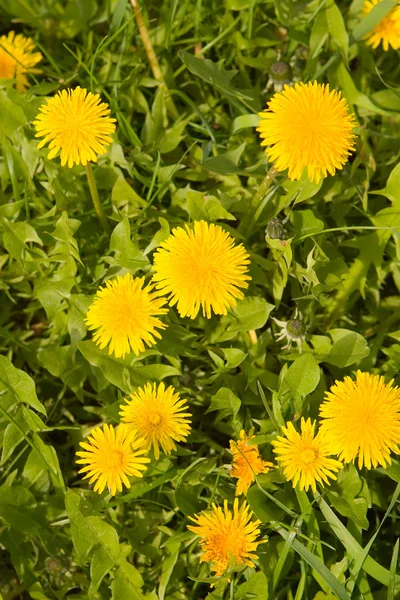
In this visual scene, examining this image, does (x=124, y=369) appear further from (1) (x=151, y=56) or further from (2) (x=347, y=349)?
(1) (x=151, y=56)

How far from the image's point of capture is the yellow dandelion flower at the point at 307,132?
141cm

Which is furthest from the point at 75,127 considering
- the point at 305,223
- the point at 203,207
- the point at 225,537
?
the point at 225,537

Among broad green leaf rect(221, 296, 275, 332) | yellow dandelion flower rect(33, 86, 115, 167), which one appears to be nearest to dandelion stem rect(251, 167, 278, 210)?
broad green leaf rect(221, 296, 275, 332)

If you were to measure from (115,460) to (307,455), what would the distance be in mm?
410

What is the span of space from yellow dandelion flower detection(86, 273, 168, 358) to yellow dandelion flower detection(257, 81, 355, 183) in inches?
16.2

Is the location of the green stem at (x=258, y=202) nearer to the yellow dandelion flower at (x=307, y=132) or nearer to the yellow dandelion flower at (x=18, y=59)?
the yellow dandelion flower at (x=307, y=132)

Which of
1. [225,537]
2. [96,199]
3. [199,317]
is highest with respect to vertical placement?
[96,199]

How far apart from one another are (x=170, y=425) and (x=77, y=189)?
0.75 meters

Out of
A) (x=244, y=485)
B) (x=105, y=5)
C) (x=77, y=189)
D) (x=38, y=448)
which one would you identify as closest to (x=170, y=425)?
(x=244, y=485)

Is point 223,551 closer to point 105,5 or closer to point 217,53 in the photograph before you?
point 217,53

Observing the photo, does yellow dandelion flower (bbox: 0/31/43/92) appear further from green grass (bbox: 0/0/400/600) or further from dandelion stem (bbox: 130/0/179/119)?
dandelion stem (bbox: 130/0/179/119)

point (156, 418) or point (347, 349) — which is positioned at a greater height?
point (347, 349)

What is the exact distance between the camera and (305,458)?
57.6 inches

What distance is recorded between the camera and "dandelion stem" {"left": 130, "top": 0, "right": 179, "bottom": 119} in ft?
6.37
